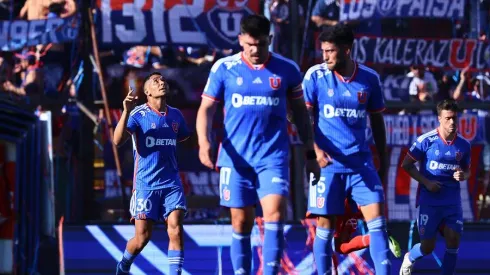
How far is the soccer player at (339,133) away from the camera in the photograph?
30.8 feet

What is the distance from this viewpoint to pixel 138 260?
12.1 m

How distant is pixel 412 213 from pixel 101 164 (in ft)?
11.3

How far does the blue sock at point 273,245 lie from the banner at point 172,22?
13.3 ft

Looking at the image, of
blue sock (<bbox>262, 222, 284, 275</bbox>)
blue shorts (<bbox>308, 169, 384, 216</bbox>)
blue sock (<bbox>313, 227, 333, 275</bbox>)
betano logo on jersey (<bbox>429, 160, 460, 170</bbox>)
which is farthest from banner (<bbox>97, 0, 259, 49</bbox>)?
blue sock (<bbox>262, 222, 284, 275</bbox>)

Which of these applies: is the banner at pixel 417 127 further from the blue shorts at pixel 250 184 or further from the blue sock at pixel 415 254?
the blue shorts at pixel 250 184

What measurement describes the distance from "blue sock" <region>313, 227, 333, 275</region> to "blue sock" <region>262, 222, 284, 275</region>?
92 centimetres

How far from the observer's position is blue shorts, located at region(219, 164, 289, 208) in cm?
868

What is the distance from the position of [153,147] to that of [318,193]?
178 cm

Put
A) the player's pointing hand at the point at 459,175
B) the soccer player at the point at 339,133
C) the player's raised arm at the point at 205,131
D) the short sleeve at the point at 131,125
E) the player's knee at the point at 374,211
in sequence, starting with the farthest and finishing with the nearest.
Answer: the player's pointing hand at the point at 459,175 < the short sleeve at the point at 131,125 < the soccer player at the point at 339,133 < the player's knee at the point at 374,211 < the player's raised arm at the point at 205,131

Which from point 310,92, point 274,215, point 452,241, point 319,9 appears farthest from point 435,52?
point 274,215

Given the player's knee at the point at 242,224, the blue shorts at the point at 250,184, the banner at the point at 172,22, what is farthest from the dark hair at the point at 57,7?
the player's knee at the point at 242,224

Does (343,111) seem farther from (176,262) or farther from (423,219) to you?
(423,219)

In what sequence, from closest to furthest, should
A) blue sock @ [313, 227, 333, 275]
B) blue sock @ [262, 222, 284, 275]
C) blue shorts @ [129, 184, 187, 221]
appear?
1. blue sock @ [262, 222, 284, 275]
2. blue sock @ [313, 227, 333, 275]
3. blue shorts @ [129, 184, 187, 221]

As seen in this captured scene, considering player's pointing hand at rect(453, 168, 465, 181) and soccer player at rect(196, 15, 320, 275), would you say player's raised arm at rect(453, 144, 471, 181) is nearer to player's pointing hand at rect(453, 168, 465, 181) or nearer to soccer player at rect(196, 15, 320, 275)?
player's pointing hand at rect(453, 168, 465, 181)
